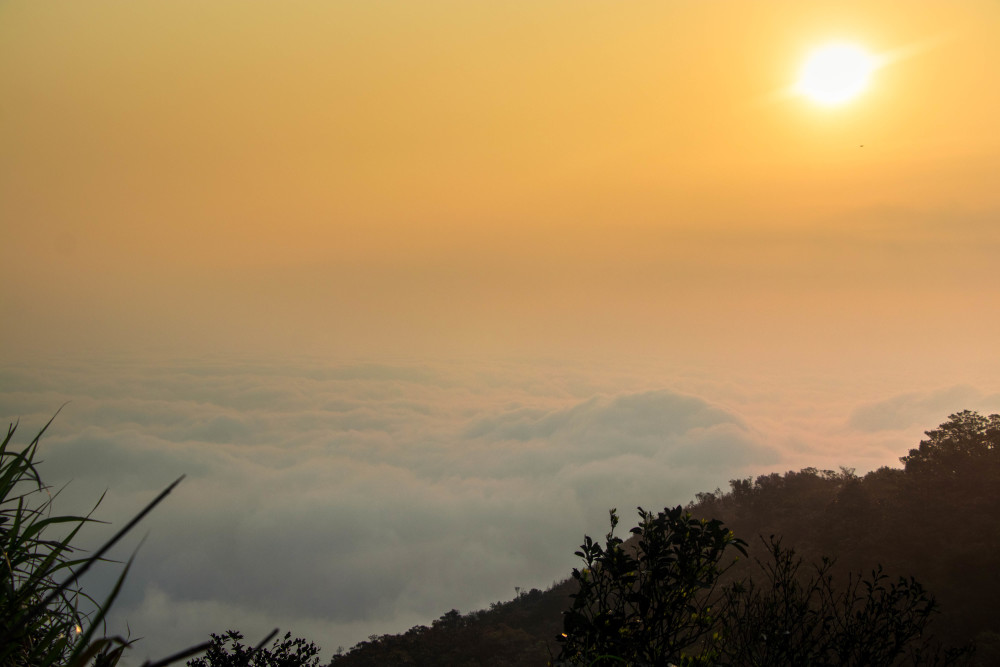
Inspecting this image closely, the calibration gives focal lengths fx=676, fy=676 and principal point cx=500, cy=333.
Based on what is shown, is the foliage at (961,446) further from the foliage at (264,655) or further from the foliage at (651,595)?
the foliage at (651,595)

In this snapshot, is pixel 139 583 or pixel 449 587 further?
pixel 139 583

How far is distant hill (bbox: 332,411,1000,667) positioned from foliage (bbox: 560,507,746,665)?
57.0 feet

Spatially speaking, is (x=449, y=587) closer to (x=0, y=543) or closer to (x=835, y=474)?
(x=835, y=474)

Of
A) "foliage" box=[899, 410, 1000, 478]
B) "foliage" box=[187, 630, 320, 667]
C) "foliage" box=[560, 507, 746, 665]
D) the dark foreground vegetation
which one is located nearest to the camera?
the dark foreground vegetation

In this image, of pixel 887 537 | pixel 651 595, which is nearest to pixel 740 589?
pixel 651 595

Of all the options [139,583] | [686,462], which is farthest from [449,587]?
[139,583]

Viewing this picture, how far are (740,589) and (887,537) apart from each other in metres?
26.4

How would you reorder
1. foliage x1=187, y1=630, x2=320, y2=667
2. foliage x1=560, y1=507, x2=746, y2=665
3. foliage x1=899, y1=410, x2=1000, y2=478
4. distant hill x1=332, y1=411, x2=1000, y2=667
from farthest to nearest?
foliage x1=899, y1=410, x2=1000, y2=478 < distant hill x1=332, y1=411, x2=1000, y2=667 < foliage x1=187, y1=630, x2=320, y2=667 < foliage x1=560, y1=507, x2=746, y2=665

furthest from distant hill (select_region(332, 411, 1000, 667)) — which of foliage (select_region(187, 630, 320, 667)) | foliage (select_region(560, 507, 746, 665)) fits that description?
foliage (select_region(560, 507, 746, 665))

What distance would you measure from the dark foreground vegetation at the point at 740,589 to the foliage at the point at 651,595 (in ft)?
0.06

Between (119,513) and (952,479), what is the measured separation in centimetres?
19381

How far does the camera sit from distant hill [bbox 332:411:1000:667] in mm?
24641

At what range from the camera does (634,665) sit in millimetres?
5590

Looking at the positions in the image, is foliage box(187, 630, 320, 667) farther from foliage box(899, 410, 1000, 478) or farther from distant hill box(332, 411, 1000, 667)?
foliage box(899, 410, 1000, 478)
